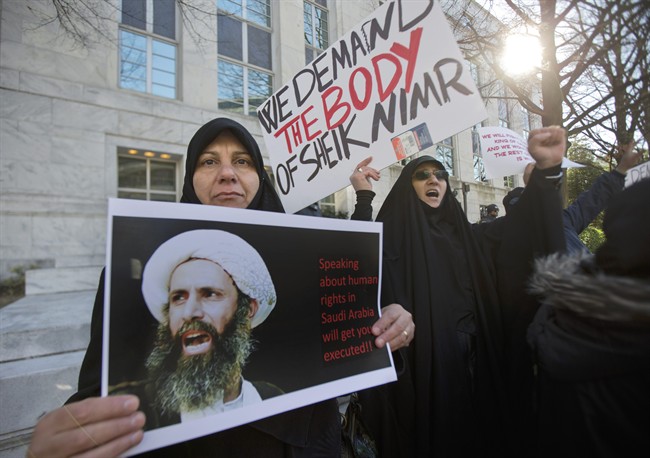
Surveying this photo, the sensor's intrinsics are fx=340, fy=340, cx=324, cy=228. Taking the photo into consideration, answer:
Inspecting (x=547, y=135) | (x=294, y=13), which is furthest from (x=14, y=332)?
(x=294, y=13)

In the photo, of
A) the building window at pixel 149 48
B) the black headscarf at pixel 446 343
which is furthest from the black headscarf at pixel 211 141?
the building window at pixel 149 48

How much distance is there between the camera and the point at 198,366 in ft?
2.66

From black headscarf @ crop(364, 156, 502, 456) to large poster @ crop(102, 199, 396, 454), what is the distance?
0.49 m

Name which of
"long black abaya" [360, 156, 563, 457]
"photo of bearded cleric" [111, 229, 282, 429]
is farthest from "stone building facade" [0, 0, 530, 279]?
"photo of bearded cleric" [111, 229, 282, 429]

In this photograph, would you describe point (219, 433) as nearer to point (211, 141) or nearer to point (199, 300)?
point (199, 300)

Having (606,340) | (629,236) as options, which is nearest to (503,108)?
(629,236)

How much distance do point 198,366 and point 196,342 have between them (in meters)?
0.06

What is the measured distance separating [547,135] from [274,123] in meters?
A: 1.46

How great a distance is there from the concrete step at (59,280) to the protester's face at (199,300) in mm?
5924

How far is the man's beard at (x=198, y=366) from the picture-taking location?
0.76 metres

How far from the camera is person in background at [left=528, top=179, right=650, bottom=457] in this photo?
0.73 meters

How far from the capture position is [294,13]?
6496 mm

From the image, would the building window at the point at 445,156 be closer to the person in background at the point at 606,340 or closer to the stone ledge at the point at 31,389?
the person in background at the point at 606,340

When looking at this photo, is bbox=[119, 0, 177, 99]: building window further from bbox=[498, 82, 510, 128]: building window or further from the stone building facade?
bbox=[498, 82, 510, 128]: building window
